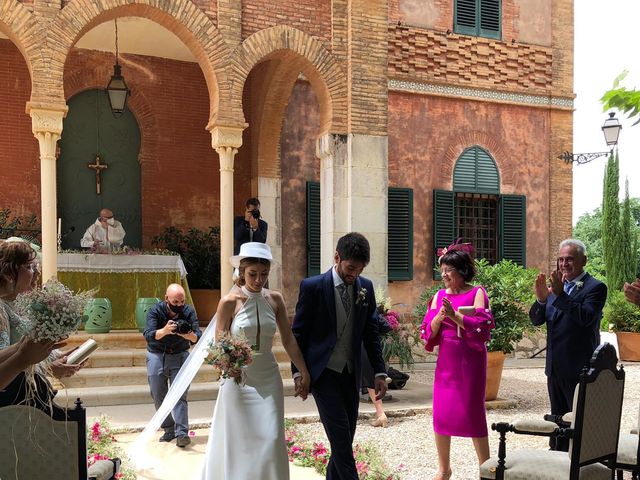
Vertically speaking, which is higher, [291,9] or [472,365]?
[291,9]

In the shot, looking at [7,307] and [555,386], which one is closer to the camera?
[7,307]

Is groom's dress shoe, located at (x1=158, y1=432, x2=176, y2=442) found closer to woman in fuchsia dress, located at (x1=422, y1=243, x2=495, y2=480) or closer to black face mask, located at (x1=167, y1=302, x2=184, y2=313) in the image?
black face mask, located at (x1=167, y1=302, x2=184, y2=313)

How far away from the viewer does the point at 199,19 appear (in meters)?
10.9

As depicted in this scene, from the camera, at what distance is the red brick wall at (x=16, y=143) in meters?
13.3

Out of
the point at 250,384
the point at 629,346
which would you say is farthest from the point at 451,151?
the point at 250,384

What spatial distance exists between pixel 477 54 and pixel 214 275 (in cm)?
744

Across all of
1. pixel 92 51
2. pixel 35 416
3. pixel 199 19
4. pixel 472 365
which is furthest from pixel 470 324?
pixel 92 51

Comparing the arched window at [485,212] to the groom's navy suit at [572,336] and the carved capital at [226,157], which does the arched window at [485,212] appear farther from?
the groom's navy suit at [572,336]

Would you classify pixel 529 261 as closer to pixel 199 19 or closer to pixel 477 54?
pixel 477 54

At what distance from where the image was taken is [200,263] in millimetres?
13938

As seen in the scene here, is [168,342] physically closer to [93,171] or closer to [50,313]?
[50,313]

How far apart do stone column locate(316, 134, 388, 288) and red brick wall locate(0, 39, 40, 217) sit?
18.1 ft

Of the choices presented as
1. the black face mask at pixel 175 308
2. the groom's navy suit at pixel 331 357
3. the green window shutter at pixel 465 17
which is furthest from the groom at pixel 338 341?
the green window shutter at pixel 465 17

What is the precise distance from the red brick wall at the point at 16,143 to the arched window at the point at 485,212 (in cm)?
830
